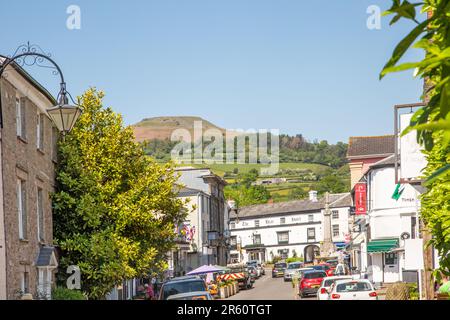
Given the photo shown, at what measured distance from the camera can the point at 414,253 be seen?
22484mm

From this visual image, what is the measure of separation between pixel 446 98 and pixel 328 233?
8375 centimetres

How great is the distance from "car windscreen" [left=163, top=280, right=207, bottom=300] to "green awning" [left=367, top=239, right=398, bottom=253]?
32761 millimetres

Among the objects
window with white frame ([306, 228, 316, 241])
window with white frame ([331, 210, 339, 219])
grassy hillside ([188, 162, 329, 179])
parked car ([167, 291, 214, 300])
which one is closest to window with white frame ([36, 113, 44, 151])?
parked car ([167, 291, 214, 300])

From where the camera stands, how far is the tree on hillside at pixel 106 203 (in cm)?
3183

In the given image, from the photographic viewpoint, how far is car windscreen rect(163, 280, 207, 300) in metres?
24.2

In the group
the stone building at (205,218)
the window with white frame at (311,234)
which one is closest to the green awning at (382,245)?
the stone building at (205,218)

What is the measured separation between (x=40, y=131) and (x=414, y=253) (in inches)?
531

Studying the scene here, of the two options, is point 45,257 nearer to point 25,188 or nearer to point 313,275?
point 25,188

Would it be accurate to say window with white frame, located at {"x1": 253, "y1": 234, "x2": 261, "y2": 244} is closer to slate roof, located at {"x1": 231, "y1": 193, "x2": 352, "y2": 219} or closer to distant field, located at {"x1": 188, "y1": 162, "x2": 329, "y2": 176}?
slate roof, located at {"x1": 231, "y1": 193, "x2": 352, "y2": 219}

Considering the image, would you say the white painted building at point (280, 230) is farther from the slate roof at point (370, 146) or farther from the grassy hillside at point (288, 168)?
the slate roof at point (370, 146)

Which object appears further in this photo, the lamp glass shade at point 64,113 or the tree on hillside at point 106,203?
the tree on hillside at point 106,203

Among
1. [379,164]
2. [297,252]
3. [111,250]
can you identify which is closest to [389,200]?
[379,164]

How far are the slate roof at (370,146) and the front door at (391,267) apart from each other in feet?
57.3
